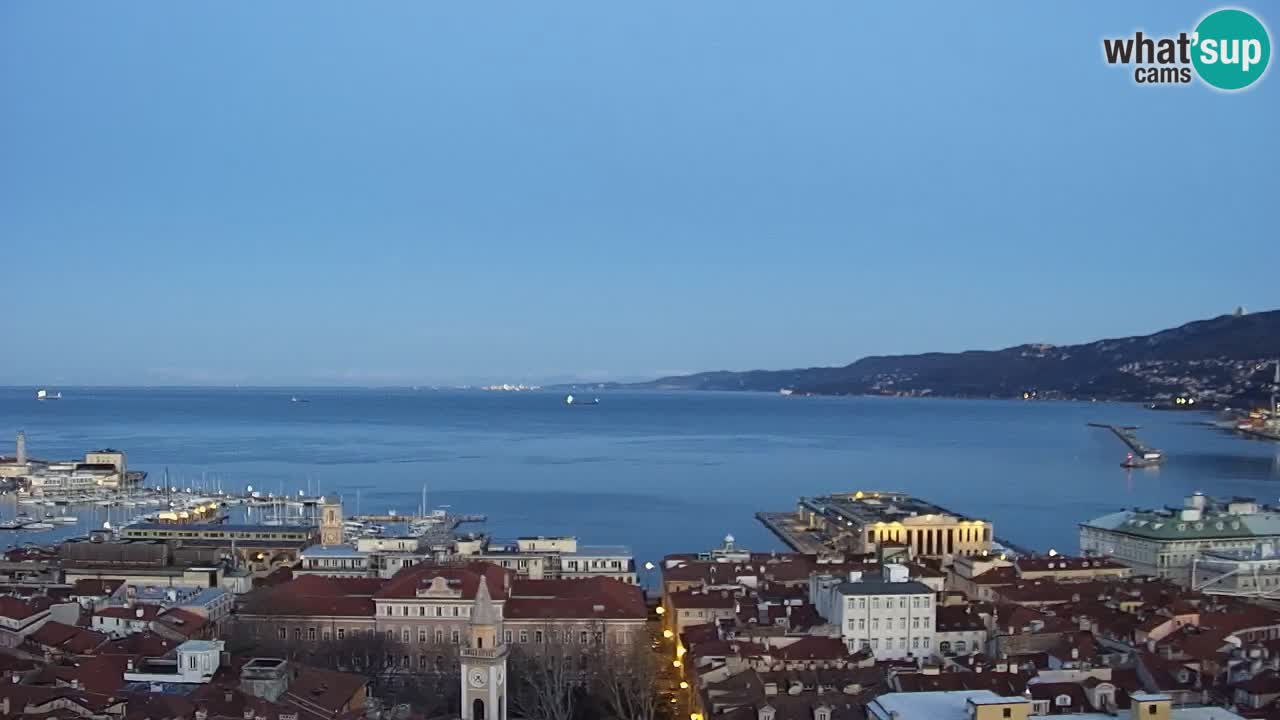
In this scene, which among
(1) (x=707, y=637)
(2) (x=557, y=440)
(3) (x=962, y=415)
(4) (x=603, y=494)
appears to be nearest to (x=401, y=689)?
(1) (x=707, y=637)

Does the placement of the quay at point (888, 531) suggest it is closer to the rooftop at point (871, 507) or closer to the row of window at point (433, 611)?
the rooftop at point (871, 507)

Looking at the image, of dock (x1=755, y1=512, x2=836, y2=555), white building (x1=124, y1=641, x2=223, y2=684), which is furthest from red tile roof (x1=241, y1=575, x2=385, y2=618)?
dock (x1=755, y1=512, x2=836, y2=555)

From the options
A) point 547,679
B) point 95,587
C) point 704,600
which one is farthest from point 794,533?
point 547,679

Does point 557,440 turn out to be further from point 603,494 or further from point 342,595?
point 342,595

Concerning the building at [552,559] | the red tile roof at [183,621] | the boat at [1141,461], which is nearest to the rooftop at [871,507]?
the building at [552,559]

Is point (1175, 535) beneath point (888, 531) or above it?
above

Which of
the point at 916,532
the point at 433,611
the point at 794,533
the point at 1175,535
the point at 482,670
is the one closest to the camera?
the point at 482,670

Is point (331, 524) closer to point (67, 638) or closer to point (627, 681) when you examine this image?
point (67, 638)
